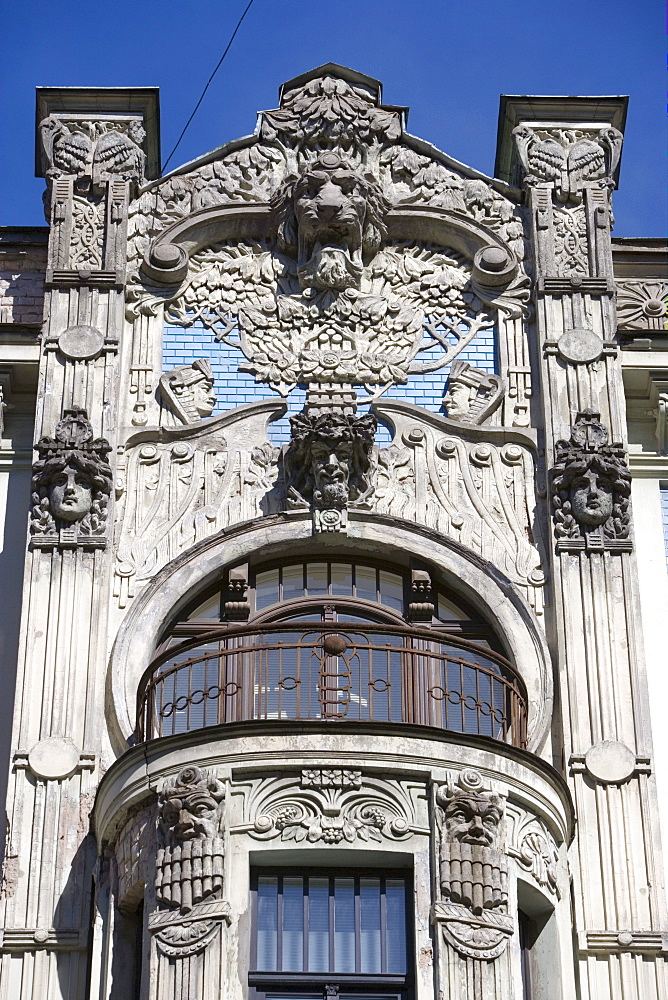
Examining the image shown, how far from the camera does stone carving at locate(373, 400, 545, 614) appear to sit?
62.6ft

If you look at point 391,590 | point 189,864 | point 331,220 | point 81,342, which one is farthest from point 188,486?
point 189,864

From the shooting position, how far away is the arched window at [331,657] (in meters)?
17.1

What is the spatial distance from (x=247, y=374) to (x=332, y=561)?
8.05ft

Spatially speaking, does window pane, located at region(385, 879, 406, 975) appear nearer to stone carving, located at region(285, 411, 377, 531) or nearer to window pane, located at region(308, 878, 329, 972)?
window pane, located at region(308, 878, 329, 972)

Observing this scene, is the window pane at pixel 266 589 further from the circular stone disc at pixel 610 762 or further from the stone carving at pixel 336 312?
the circular stone disc at pixel 610 762

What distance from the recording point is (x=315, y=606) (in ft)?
61.9

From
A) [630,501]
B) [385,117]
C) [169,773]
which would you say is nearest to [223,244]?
[385,117]

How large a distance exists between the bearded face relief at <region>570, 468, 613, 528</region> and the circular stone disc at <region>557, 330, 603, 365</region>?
1511 mm

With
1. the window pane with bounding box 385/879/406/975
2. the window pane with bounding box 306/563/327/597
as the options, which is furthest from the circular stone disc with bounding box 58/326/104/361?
the window pane with bounding box 385/879/406/975

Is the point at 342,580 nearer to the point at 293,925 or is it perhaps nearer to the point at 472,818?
the point at 472,818

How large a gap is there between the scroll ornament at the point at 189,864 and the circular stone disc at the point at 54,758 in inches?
64.2

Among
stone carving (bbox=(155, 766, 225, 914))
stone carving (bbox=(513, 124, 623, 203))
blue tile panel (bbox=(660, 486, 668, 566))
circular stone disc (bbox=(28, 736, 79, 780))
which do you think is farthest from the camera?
stone carving (bbox=(513, 124, 623, 203))

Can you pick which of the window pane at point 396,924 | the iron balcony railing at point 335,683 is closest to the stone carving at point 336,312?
the iron balcony railing at point 335,683

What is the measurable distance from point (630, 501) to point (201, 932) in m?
6.82
